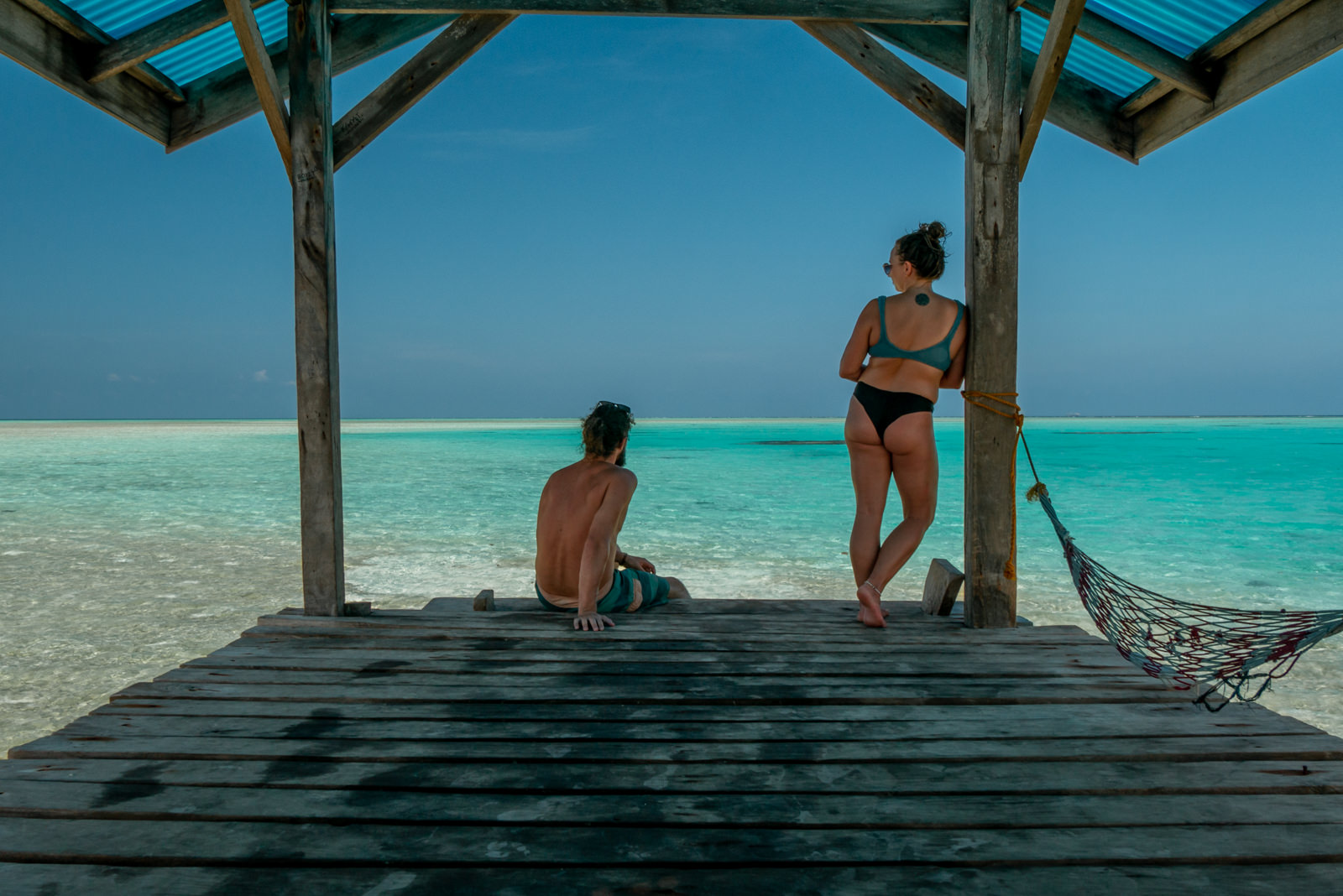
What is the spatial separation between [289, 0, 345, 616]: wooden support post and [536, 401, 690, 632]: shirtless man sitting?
0.98 m

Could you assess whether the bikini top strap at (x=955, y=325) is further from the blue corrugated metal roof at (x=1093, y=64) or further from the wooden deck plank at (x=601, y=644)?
the blue corrugated metal roof at (x=1093, y=64)

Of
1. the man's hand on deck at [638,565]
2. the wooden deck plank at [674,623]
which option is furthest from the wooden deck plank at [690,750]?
the man's hand on deck at [638,565]

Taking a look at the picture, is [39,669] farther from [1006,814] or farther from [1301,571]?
[1301,571]

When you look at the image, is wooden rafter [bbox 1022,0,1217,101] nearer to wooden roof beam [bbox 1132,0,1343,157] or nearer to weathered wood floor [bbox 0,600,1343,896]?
wooden roof beam [bbox 1132,0,1343,157]

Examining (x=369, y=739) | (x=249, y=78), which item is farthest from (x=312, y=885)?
(x=249, y=78)

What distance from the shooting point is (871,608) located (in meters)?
3.25

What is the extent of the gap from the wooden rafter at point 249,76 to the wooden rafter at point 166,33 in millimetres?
460

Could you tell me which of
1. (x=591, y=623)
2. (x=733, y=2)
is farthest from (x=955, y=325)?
(x=591, y=623)

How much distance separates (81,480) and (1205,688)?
20.0 meters

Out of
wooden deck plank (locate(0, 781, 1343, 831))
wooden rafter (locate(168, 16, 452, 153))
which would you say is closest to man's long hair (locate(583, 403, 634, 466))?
wooden deck plank (locate(0, 781, 1343, 831))

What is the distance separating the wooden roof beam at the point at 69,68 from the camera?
3.10m

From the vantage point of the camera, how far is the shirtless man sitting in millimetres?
3123

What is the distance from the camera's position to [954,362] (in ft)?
11.0

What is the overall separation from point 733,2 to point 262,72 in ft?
6.62
